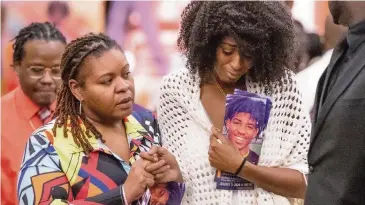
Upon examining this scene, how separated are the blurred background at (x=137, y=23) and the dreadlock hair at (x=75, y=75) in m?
2.51

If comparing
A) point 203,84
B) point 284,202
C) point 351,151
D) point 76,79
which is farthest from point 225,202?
point 351,151

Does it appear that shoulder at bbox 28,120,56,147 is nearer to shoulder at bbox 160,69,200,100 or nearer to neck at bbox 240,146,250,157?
shoulder at bbox 160,69,200,100

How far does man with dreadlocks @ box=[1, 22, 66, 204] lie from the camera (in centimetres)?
351

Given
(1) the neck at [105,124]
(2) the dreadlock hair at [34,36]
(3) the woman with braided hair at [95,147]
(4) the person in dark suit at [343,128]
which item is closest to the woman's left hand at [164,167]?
(3) the woman with braided hair at [95,147]

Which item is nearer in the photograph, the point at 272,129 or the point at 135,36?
the point at 272,129

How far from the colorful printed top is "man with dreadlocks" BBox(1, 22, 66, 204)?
3.04 feet

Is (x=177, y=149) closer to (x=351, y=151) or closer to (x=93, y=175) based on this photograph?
(x=93, y=175)

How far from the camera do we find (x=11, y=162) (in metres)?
3.49

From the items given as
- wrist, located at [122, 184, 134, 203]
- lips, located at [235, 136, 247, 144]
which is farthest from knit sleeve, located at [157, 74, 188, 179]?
wrist, located at [122, 184, 134, 203]

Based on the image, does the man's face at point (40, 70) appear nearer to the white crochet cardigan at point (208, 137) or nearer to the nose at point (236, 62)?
the white crochet cardigan at point (208, 137)

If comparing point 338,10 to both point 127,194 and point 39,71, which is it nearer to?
point 127,194

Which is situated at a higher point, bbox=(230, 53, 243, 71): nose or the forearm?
bbox=(230, 53, 243, 71): nose

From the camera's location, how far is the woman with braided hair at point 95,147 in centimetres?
253

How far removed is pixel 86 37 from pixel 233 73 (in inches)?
22.7
